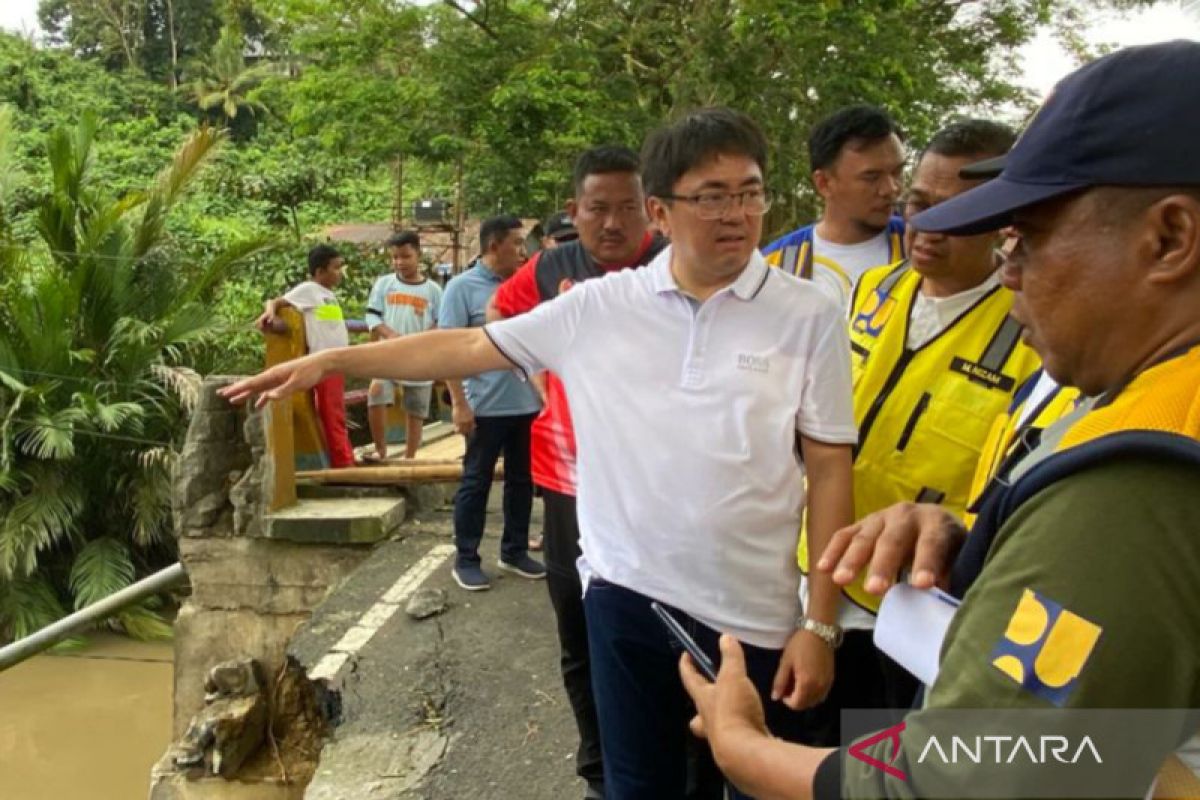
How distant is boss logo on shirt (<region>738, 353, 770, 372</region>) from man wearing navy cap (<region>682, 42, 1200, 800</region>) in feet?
2.40

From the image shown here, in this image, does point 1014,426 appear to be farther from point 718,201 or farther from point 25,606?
point 25,606

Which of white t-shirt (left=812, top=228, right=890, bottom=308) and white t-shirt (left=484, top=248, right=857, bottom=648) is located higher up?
white t-shirt (left=812, top=228, right=890, bottom=308)

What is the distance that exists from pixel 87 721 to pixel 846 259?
874 centimetres

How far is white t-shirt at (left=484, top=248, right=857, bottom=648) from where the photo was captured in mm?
1746

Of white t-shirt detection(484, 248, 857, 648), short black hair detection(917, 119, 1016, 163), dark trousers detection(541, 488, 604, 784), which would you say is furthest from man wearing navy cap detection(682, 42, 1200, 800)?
dark trousers detection(541, 488, 604, 784)

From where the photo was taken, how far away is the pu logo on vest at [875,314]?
6.79ft

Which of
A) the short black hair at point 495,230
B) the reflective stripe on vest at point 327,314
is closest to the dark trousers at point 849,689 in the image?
the short black hair at point 495,230

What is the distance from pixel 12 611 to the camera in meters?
8.61

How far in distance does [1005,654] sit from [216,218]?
18.6 metres

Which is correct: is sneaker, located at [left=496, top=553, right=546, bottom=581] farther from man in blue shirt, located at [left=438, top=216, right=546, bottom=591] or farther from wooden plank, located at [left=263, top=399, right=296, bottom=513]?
wooden plank, located at [left=263, top=399, right=296, bottom=513]

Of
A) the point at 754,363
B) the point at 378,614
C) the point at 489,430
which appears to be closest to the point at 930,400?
the point at 754,363

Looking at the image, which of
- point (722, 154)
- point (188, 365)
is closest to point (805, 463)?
point (722, 154)

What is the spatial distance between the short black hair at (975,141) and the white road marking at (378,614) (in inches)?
119

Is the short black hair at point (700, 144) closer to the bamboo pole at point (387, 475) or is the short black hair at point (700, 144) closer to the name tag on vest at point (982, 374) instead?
the name tag on vest at point (982, 374)
